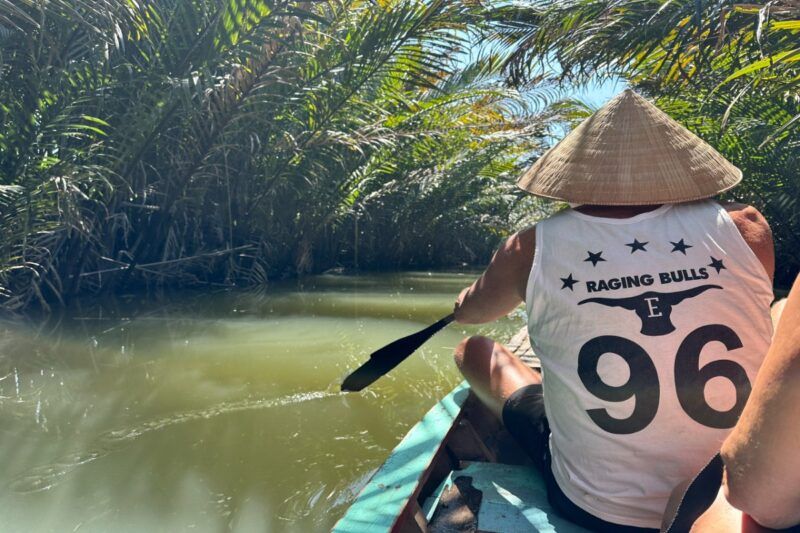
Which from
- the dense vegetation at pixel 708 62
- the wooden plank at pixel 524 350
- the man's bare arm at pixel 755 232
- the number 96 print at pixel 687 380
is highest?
the dense vegetation at pixel 708 62

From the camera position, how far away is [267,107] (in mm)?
7578

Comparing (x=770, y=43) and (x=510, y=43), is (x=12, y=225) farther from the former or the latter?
(x=770, y=43)

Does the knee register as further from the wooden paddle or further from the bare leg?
the wooden paddle

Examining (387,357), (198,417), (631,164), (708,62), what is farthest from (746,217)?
(708,62)

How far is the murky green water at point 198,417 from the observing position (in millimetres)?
2557

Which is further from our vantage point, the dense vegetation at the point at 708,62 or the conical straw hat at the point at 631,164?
the dense vegetation at the point at 708,62

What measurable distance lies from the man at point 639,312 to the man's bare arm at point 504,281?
0.03 feet

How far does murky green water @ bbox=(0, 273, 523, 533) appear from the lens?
256 cm

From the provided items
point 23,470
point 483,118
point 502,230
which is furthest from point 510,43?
point 502,230

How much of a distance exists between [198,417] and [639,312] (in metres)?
2.66

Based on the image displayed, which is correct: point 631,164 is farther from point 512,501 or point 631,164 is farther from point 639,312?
point 512,501

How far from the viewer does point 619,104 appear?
1875 mm

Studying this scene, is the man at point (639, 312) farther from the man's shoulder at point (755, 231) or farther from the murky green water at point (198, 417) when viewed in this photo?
the murky green water at point (198, 417)

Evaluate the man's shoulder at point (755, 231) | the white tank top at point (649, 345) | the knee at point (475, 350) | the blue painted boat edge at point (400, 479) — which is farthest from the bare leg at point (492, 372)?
the man's shoulder at point (755, 231)
